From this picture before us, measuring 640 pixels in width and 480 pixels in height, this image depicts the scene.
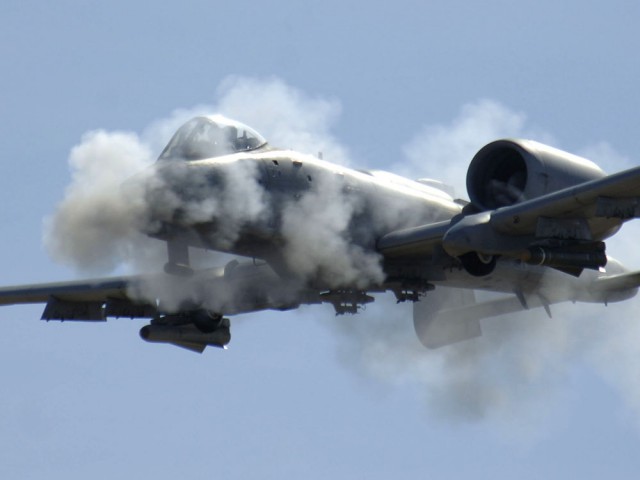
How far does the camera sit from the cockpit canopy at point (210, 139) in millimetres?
39000

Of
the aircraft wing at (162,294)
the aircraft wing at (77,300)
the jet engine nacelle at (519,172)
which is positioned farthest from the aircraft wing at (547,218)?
the aircraft wing at (77,300)

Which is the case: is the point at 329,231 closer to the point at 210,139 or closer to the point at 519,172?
the point at 210,139

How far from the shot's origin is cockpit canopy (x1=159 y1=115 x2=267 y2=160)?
39000 mm

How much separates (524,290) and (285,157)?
8.39m

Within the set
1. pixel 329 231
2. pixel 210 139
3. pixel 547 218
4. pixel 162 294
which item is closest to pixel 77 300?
pixel 162 294

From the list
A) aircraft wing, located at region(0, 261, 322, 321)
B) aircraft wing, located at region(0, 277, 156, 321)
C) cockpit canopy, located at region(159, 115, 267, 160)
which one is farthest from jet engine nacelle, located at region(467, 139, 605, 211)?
aircraft wing, located at region(0, 277, 156, 321)

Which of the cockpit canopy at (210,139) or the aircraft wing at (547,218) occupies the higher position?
the cockpit canopy at (210,139)

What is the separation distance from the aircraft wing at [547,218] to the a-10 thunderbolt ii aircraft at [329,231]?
0.03 metres

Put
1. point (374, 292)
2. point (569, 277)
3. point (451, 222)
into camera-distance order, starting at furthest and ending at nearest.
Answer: point (569, 277) → point (374, 292) → point (451, 222)

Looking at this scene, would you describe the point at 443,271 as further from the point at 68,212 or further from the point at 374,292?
the point at 68,212

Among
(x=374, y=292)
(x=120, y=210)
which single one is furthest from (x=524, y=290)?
(x=120, y=210)

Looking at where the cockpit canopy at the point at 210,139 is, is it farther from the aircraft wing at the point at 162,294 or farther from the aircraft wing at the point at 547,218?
the aircraft wing at the point at 547,218

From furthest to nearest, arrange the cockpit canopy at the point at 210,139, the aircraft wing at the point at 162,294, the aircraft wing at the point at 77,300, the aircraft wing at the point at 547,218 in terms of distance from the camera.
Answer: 1. the aircraft wing at the point at 77,300
2. the aircraft wing at the point at 162,294
3. the cockpit canopy at the point at 210,139
4. the aircraft wing at the point at 547,218

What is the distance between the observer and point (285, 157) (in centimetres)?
4003
